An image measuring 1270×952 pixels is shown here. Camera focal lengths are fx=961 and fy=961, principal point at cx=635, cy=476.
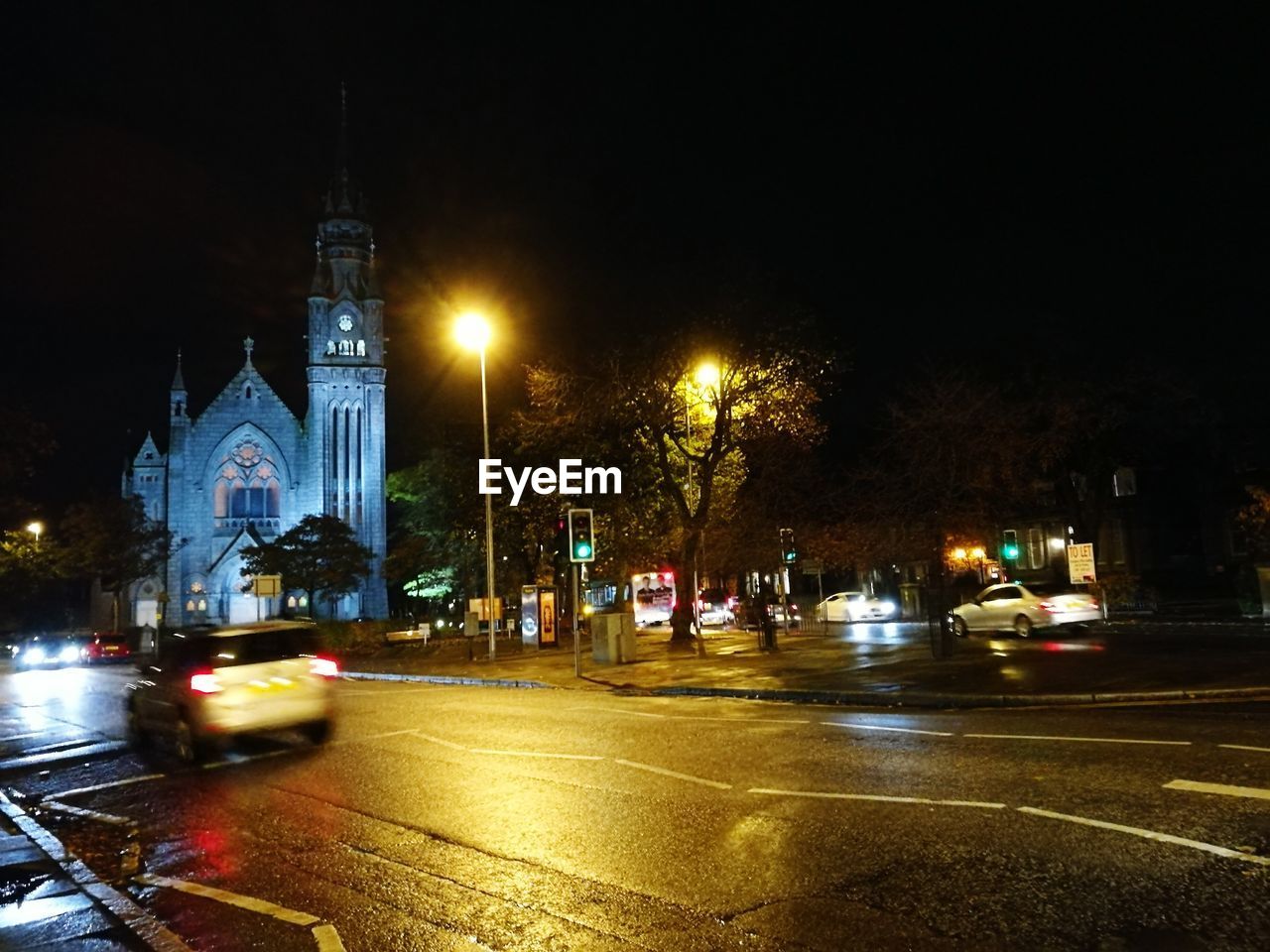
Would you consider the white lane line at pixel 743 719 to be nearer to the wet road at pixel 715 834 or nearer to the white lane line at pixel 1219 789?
the wet road at pixel 715 834

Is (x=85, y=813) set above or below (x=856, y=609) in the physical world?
below

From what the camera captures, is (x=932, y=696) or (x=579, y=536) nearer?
(x=932, y=696)

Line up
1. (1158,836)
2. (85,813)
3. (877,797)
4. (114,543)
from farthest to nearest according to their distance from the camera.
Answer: (114,543)
(85,813)
(877,797)
(1158,836)

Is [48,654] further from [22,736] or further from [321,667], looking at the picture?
[321,667]

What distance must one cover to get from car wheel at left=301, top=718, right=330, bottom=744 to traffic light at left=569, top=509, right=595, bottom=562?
26.4 feet

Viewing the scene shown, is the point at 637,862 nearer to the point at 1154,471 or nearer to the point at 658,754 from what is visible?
the point at 658,754

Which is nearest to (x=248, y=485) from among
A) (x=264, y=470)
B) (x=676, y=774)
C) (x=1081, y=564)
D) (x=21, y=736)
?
(x=264, y=470)

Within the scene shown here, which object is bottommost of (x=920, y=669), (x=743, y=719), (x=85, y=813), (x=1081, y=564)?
(x=85, y=813)

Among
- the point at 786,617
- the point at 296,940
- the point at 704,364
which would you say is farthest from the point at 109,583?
the point at 296,940

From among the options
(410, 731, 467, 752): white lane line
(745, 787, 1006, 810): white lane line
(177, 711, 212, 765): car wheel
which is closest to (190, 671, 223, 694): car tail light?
(177, 711, 212, 765): car wheel

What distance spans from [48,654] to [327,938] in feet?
142

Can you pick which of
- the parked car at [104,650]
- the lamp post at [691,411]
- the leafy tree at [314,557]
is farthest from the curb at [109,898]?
the leafy tree at [314,557]

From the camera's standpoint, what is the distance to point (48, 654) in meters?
41.2
